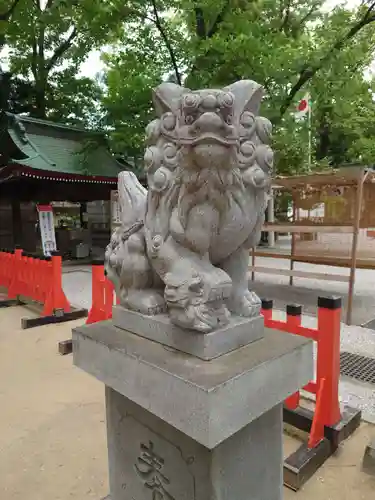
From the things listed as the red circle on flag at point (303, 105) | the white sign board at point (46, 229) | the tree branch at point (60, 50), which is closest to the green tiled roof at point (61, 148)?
the white sign board at point (46, 229)

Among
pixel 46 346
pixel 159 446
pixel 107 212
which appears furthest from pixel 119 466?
pixel 107 212

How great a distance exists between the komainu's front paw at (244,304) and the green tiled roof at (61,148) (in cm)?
812

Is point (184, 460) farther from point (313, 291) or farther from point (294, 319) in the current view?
point (313, 291)

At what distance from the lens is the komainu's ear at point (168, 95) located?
1276 mm

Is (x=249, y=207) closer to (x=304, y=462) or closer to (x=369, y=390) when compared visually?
(x=304, y=462)

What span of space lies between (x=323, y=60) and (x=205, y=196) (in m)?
7.21

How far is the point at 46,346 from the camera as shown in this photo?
3.88m

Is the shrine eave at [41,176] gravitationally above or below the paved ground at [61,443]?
above

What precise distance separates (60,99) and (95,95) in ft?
4.29

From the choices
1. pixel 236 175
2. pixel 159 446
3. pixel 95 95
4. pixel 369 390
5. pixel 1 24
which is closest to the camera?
pixel 236 175

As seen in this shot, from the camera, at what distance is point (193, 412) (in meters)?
1.12

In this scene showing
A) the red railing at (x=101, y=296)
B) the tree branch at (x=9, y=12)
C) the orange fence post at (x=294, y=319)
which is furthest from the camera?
the tree branch at (x=9, y=12)

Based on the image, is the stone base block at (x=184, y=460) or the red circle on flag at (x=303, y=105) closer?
the stone base block at (x=184, y=460)

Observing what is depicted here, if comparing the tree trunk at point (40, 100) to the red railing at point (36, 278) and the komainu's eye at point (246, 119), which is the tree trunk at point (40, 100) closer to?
the red railing at point (36, 278)
